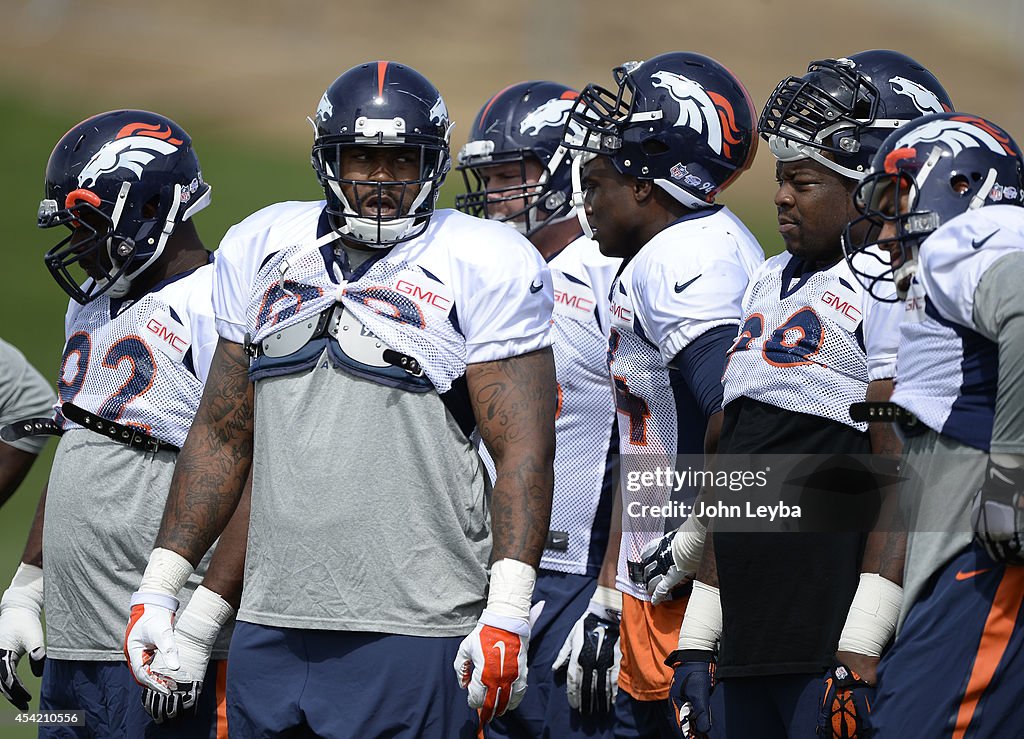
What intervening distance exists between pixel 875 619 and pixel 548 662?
182 cm

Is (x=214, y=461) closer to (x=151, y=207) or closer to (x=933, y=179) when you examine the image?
(x=151, y=207)

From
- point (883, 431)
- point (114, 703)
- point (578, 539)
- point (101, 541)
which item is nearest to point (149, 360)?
point (101, 541)

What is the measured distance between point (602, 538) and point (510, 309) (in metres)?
1.55

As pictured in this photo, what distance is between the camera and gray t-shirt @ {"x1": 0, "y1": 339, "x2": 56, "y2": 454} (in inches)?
229

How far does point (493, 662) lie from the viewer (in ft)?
12.0

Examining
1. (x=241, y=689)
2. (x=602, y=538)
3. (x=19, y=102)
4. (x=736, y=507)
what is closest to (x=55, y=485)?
(x=241, y=689)

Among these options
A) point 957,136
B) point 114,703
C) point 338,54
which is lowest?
point 114,703

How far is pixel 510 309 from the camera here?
394 cm

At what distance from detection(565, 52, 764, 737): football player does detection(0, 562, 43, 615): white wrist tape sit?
1945mm

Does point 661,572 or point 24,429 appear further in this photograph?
point 24,429

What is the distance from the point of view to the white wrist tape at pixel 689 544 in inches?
172

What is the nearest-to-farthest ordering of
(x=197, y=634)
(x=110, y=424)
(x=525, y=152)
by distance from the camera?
(x=197, y=634)
(x=110, y=424)
(x=525, y=152)

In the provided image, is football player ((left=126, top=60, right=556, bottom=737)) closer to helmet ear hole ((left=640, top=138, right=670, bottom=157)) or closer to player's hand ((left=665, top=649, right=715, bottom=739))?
player's hand ((left=665, top=649, right=715, bottom=739))

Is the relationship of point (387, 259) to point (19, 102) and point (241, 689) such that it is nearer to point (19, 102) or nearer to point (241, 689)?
point (241, 689)
